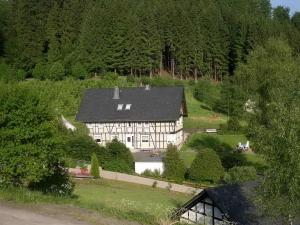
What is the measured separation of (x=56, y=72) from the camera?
72875mm

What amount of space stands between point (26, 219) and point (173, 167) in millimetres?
29208

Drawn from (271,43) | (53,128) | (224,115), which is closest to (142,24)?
(224,115)

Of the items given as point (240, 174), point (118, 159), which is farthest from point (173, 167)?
point (240, 174)

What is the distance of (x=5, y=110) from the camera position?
81.3ft

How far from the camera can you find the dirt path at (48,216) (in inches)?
432

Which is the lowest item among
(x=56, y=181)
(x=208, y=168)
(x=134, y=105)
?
(x=208, y=168)

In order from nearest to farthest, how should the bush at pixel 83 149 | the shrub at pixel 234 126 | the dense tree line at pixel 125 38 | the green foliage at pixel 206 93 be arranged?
1. the bush at pixel 83 149
2. the shrub at pixel 234 126
3. the green foliage at pixel 206 93
4. the dense tree line at pixel 125 38

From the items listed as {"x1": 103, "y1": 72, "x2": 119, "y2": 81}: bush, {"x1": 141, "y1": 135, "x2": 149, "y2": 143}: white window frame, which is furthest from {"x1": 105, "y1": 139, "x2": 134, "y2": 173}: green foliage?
{"x1": 103, "y1": 72, "x2": 119, "y2": 81}: bush

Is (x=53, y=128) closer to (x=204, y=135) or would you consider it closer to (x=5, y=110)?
(x=5, y=110)

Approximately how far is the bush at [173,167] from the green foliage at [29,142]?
15.0m

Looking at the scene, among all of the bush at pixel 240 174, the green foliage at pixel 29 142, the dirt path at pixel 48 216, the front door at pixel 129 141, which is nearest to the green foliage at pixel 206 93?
the front door at pixel 129 141

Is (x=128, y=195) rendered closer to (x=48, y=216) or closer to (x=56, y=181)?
(x=56, y=181)

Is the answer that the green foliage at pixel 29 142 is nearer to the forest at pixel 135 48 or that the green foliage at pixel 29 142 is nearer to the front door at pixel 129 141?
the forest at pixel 135 48

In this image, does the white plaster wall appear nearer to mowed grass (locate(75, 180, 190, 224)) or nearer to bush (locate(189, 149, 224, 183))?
mowed grass (locate(75, 180, 190, 224))
